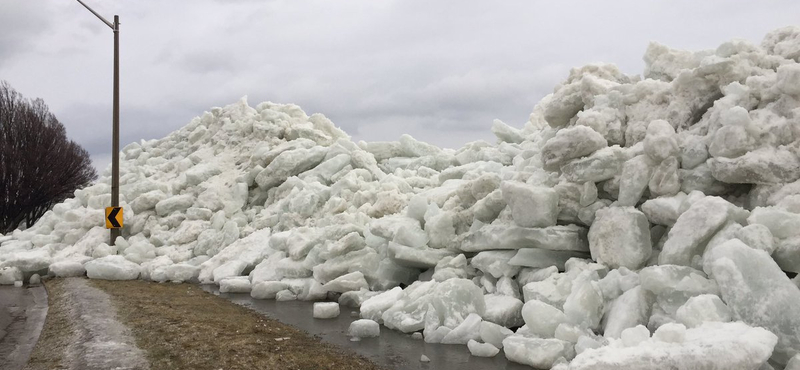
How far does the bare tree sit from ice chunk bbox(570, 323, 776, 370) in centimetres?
2278

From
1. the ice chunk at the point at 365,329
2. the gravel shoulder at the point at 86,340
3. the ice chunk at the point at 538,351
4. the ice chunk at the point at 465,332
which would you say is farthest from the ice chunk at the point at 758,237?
the gravel shoulder at the point at 86,340

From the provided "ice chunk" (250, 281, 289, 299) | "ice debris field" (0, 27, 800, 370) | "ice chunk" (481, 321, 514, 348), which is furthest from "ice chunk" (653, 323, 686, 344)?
"ice chunk" (250, 281, 289, 299)

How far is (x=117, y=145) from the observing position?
515 inches

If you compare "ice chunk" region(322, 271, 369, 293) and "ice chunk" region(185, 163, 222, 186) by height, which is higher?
"ice chunk" region(185, 163, 222, 186)

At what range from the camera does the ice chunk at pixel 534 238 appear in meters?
5.85

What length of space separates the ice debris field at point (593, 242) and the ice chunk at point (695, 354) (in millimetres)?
11

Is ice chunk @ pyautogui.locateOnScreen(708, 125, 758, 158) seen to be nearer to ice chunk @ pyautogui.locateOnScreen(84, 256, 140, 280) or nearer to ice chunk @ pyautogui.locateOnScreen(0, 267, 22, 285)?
ice chunk @ pyautogui.locateOnScreen(84, 256, 140, 280)

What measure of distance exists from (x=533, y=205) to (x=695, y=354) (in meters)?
2.71

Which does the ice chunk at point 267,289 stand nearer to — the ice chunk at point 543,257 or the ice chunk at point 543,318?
the ice chunk at point 543,257

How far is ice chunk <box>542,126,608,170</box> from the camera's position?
6109 millimetres

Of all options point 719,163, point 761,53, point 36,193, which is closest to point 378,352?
point 719,163

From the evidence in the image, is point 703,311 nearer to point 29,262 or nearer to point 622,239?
point 622,239

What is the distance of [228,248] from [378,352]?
582 cm

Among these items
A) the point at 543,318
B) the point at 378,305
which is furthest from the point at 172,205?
the point at 543,318
